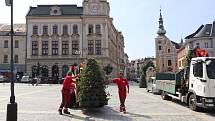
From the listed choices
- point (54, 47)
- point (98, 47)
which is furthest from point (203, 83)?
point (54, 47)

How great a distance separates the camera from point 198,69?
17.6 meters

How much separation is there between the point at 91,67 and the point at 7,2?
19.4 ft

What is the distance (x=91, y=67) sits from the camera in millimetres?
17562

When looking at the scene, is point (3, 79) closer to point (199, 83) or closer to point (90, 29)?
point (90, 29)

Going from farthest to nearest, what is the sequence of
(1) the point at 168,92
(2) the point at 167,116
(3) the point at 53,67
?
(3) the point at 53,67, (1) the point at 168,92, (2) the point at 167,116

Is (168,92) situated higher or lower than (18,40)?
lower

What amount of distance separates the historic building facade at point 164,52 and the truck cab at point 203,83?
112m

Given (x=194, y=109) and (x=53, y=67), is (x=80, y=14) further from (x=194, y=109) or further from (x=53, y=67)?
(x=194, y=109)

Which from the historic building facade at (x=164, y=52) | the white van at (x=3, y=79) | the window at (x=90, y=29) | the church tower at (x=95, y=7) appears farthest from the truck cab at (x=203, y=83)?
the historic building facade at (x=164, y=52)

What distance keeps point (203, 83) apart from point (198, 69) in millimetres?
866

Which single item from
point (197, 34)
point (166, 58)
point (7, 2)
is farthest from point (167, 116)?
point (166, 58)

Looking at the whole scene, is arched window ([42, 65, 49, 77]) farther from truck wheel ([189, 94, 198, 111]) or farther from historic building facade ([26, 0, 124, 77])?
truck wheel ([189, 94, 198, 111])

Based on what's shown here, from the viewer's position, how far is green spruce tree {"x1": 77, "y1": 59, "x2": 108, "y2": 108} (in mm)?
16719

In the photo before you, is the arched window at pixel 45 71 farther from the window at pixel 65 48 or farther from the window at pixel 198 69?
the window at pixel 198 69
